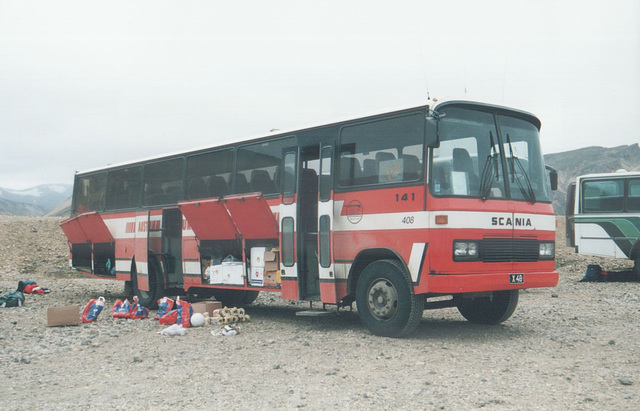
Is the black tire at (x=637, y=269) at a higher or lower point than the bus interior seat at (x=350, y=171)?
lower

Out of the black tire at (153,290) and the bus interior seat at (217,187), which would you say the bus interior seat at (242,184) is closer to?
the bus interior seat at (217,187)

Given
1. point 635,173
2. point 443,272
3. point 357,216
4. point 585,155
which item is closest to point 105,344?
point 357,216

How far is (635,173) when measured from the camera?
754 inches

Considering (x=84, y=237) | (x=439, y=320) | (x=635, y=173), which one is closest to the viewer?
(x=439, y=320)

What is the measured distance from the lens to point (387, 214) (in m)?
9.05

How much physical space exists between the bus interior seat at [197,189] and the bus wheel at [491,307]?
17.7ft

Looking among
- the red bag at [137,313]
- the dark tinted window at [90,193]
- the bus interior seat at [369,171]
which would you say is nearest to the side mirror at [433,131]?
the bus interior seat at [369,171]

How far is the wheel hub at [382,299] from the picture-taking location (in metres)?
8.96

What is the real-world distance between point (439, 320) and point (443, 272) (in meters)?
2.88

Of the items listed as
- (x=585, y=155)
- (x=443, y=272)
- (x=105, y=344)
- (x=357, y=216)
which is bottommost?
(x=105, y=344)

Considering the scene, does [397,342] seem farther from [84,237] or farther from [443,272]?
Answer: [84,237]

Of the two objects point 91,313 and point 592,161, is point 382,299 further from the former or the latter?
point 592,161

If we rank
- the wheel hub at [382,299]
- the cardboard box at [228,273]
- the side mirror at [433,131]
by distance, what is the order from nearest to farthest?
the side mirror at [433,131], the wheel hub at [382,299], the cardboard box at [228,273]

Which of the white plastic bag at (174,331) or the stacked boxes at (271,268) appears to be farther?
the stacked boxes at (271,268)
